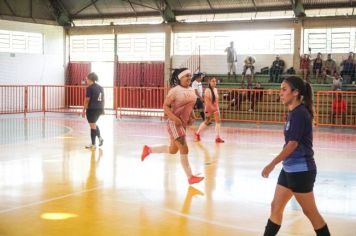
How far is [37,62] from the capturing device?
33.4 m

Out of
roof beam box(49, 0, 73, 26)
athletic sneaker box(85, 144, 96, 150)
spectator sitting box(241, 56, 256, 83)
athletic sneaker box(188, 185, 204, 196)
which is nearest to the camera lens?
athletic sneaker box(188, 185, 204, 196)

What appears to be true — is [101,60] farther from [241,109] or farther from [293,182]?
[293,182]

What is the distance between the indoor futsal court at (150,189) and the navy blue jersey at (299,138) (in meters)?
1.57

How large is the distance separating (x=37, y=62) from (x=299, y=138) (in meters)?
30.0

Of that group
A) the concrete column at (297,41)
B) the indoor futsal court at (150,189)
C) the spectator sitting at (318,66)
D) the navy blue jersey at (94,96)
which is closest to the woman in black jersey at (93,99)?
the navy blue jersey at (94,96)

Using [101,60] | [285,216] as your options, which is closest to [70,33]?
[101,60]

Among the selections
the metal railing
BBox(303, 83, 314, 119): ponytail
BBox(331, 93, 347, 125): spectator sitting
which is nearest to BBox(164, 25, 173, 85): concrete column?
the metal railing

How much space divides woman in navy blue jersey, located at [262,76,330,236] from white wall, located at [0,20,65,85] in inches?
1107

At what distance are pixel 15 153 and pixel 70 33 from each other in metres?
23.1

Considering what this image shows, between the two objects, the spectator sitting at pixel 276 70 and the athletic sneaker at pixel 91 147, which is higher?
the spectator sitting at pixel 276 70

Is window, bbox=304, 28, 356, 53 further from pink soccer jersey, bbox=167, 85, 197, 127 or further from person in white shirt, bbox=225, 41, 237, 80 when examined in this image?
pink soccer jersey, bbox=167, 85, 197, 127

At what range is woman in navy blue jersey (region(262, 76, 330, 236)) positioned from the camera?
5168 mm

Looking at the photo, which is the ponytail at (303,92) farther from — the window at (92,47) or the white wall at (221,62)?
the window at (92,47)

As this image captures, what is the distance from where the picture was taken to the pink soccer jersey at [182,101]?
9.30m
